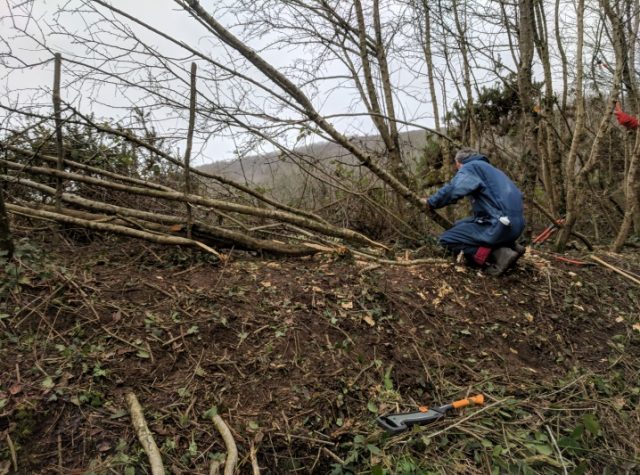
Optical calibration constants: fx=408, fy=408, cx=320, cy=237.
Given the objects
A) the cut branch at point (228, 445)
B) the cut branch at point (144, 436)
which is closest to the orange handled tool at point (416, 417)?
the cut branch at point (228, 445)

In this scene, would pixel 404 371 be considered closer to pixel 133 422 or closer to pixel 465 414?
pixel 465 414

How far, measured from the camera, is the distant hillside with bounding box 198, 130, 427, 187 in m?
4.83

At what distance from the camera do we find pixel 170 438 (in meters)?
2.10

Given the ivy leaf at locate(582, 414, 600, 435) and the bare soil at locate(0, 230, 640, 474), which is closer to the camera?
the bare soil at locate(0, 230, 640, 474)

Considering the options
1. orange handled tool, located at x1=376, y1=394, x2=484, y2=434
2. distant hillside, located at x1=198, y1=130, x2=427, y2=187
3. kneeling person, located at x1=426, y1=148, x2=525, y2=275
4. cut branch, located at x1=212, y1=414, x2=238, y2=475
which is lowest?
orange handled tool, located at x1=376, y1=394, x2=484, y2=434

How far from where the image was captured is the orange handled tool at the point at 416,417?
2.29m

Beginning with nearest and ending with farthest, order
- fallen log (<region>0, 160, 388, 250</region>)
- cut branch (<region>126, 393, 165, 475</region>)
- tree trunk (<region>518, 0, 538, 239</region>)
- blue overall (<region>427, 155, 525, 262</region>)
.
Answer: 1. cut branch (<region>126, 393, 165, 475</region>)
2. fallen log (<region>0, 160, 388, 250</region>)
3. blue overall (<region>427, 155, 525, 262</region>)
4. tree trunk (<region>518, 0, 538, 239</region>)

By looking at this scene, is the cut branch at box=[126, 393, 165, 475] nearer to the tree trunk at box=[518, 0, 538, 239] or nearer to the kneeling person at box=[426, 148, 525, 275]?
the kneeling person at box=[426, 148, 525, 275]

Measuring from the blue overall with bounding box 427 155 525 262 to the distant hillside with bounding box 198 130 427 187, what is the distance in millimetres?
1634

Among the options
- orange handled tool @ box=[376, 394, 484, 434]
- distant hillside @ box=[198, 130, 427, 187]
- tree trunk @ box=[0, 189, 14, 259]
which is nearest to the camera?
orange handled tool @ box=[376, 394, 484, 434]

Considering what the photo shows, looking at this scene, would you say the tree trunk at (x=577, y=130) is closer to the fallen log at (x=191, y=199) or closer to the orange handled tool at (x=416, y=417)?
the fallen log at (x=191, y=199)

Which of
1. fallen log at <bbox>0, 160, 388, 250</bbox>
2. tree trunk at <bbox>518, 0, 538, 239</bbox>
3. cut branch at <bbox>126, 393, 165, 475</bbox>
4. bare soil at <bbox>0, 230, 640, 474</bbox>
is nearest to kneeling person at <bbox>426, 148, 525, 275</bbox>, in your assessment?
bare soil at <bbox>0, 230, 640, 474</bbox>

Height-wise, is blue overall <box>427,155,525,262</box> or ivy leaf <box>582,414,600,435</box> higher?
blue overall <box>427,155,525,262</box>

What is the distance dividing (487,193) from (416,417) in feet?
8.25
